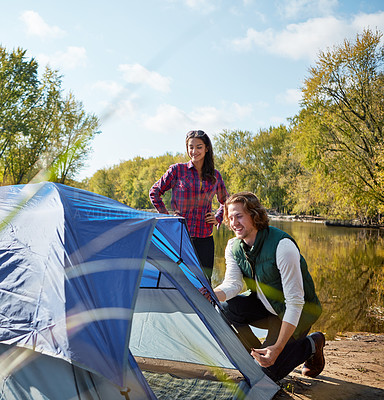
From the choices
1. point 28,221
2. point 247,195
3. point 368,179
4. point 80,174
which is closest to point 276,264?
point 247,195

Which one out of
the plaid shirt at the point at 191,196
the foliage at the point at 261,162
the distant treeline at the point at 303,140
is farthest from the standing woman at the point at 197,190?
the foliage at the point at 261,162

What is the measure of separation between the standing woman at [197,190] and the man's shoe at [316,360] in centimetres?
106

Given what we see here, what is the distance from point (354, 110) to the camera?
49.2 feet

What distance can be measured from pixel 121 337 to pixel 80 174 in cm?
2386

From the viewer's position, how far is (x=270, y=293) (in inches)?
104

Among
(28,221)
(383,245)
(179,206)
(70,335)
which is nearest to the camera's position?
(70,335)

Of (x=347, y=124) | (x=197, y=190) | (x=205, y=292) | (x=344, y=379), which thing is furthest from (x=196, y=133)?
(x=347, y=124)

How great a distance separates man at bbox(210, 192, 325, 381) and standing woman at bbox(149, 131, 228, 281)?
632 millimetres

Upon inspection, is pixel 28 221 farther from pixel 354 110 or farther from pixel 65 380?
pixel 354 110

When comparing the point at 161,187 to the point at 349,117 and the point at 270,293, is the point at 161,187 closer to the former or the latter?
the point at 270,293

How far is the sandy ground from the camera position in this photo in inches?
103

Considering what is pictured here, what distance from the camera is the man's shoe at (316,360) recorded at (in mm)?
2766

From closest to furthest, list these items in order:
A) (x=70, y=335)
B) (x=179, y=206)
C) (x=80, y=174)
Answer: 1. (x=70, y=335)
2. (x=179, y=206)
3. (x=80, y=174)

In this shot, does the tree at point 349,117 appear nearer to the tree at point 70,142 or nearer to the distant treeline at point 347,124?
the distant treeline at point 347,124
